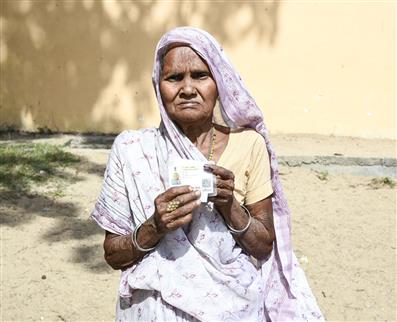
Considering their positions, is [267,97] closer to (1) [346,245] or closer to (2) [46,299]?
(1) [346,245]

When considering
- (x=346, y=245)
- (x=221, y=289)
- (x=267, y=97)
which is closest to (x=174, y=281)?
(x=221, y=289)

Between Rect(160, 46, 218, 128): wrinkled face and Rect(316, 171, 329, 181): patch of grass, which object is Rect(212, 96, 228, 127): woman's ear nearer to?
Rect(160, 46, 218, 128): wrinkled face

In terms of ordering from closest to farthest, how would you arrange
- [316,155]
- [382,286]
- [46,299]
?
[46,299]
[382,286]
[316,155]

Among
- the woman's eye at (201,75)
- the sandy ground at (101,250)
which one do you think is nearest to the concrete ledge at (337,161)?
the sandy ground at (101,250)

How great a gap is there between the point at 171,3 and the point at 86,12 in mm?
1012

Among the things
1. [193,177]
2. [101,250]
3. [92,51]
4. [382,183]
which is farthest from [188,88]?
[92,51]

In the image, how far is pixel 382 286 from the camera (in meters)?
5.07

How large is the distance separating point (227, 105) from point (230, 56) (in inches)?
249

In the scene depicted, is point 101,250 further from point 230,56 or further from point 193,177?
point 230,56

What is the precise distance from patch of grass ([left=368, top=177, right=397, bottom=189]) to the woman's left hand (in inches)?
207

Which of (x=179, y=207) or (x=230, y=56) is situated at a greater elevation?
(x=179, y=207)

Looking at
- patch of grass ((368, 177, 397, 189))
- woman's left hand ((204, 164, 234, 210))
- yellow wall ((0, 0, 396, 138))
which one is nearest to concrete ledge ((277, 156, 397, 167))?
patch of grass ((368, 177, 397, 189))

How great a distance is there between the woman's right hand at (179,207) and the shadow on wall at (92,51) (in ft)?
21.9

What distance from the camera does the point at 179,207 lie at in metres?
2.21
